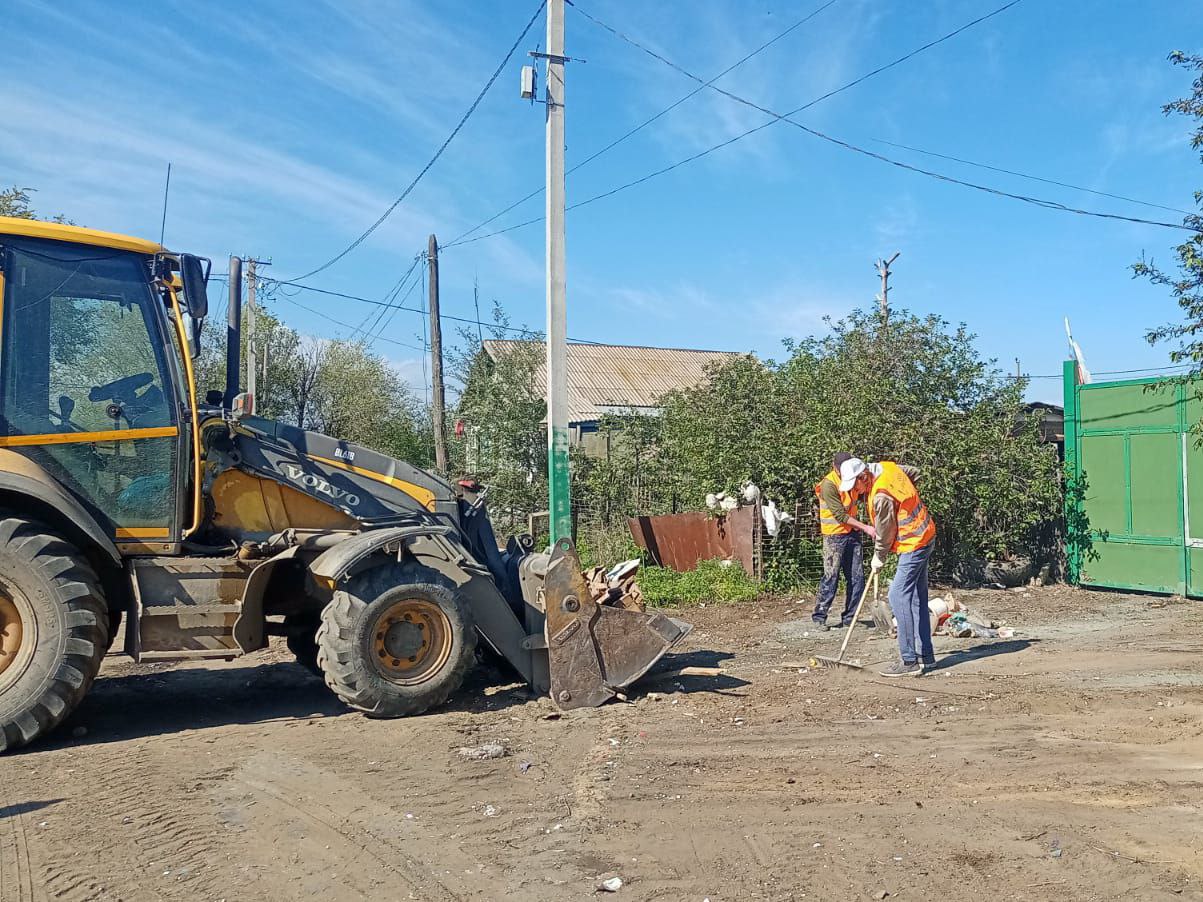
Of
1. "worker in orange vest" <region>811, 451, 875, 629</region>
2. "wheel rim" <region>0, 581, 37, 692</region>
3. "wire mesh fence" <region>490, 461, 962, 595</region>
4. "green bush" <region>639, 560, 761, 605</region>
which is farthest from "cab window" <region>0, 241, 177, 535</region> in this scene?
"green bush" <region>639, 560, 761, 605</region>

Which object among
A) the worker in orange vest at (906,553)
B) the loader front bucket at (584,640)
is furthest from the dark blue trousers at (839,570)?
the loader front bucket at (584,640)

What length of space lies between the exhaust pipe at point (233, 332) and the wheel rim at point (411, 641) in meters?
1.77

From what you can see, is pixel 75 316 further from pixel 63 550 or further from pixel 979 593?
pixel 979 593

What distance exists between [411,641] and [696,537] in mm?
7221

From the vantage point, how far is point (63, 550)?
20.0 ft

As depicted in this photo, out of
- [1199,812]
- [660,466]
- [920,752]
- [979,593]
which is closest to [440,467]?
[660,466]

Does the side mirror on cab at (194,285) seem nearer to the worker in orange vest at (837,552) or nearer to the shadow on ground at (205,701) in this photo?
the shadow on ground at (205,701)

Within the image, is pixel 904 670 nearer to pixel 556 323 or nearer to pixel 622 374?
pixel 556 323

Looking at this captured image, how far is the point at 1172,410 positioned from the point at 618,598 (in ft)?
26.3

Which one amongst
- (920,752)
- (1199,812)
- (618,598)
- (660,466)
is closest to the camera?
(1199,812)

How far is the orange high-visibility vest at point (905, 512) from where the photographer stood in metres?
8.08

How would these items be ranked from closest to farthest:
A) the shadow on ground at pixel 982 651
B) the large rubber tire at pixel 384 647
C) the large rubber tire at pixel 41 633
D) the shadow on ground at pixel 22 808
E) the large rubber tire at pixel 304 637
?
the shadow on ground at pixel 22 808 → the large rubber tire at pixel 41 633 → the large rubber tire at pixel 384 647 → the large rubber tire at pixel 304 637 → the shadow on ground at pixel 982 651

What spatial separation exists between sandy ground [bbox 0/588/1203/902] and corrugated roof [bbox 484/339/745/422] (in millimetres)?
20561

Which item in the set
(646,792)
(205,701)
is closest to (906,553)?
(646,792)
